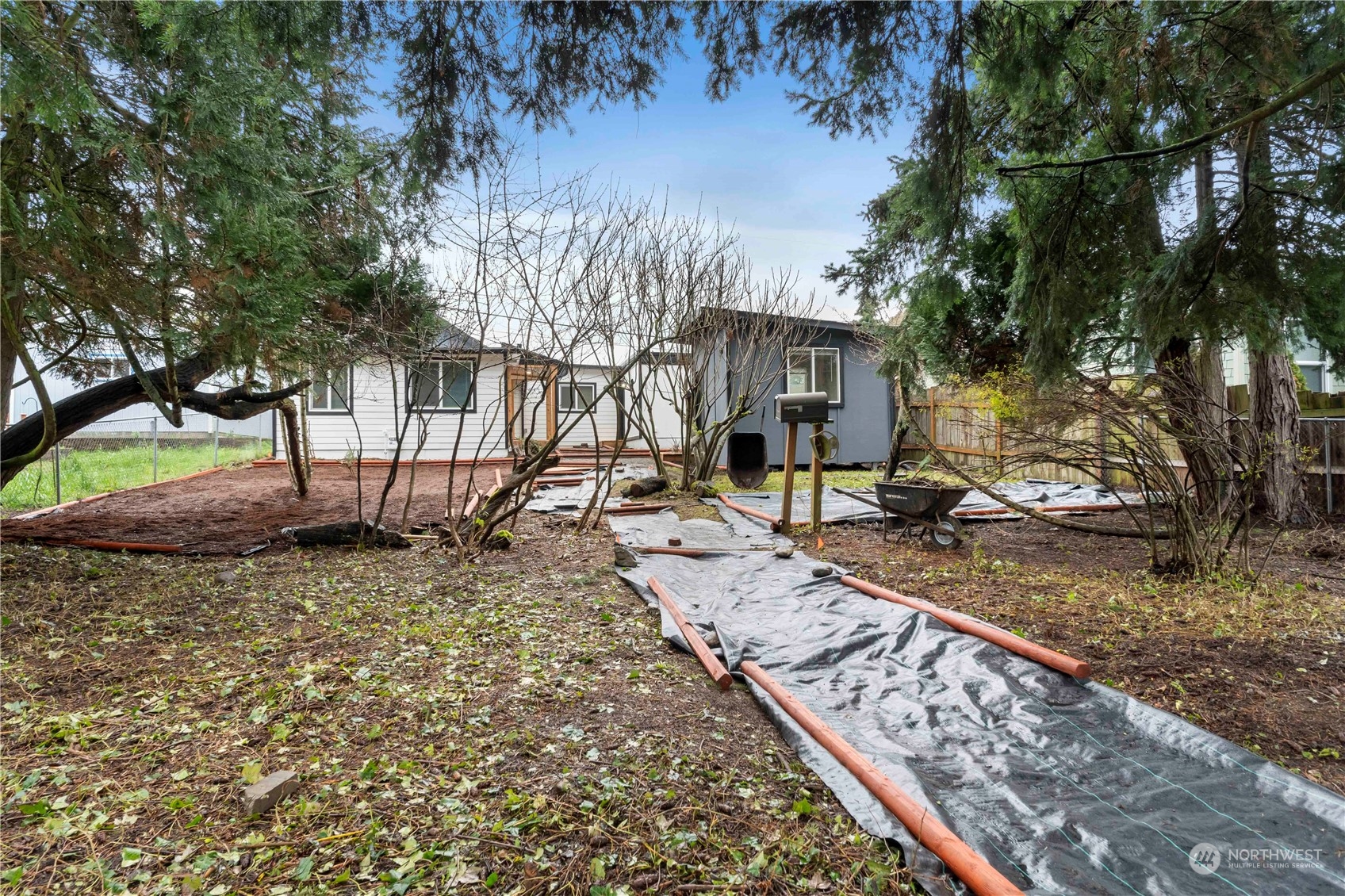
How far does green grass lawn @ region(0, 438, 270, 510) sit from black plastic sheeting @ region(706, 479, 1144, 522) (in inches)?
350

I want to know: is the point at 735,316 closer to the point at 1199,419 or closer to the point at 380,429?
the point at 1199,419

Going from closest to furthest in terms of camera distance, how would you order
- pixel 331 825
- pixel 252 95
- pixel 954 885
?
pixel 954 885
pixel 331 825
pixel 252 95

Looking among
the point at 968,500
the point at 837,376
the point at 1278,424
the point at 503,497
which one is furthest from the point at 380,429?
the point at 1278,424

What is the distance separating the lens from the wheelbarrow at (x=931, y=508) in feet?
18.9

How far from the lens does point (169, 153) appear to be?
321 cm

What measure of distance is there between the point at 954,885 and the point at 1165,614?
3.22 meters

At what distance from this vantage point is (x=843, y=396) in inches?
553

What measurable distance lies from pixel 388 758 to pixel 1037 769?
2368 mm

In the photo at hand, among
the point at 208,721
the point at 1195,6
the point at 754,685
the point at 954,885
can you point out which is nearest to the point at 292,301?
the point at 208,721

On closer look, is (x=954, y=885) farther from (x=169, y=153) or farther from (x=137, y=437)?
(x=137, y=437)

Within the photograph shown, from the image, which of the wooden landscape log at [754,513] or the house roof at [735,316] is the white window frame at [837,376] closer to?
the house roof at [735,316]

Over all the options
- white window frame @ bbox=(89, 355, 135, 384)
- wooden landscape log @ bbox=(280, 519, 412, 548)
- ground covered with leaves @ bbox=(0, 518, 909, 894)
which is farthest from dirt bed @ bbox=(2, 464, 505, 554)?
ground covered with leaves @ bbox=(0, 518, 909, 894)

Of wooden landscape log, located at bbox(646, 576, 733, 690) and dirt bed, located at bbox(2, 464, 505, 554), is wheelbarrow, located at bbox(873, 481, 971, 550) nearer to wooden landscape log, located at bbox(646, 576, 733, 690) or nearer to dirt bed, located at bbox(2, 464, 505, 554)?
wooden landscape log, located at bbox(646, 576, 733, 690)

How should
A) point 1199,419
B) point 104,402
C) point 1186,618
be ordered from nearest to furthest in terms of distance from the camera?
point 1186,618 → point 1199,419 → point 104,402
